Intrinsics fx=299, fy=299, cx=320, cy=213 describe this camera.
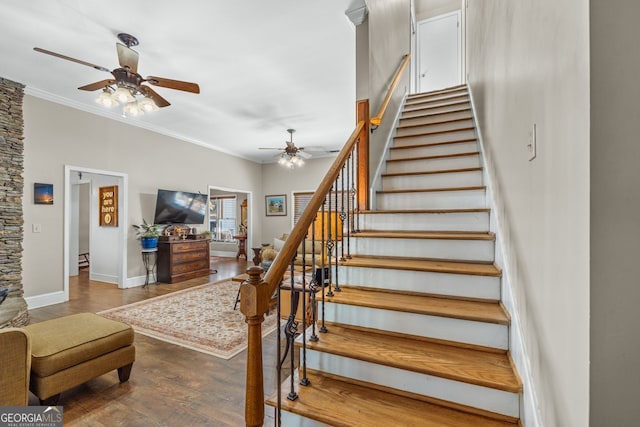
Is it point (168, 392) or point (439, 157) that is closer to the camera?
point (168, 392)

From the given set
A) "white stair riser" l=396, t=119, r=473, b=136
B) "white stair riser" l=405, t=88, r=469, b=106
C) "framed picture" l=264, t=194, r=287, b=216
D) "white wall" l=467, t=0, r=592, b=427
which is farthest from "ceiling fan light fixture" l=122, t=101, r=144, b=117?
"framed picture" l=264, t=194, r=287, b=216

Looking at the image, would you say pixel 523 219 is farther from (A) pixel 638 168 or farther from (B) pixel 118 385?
(B) pixel 118 385

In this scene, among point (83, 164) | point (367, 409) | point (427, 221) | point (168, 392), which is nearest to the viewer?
point (367, 409)

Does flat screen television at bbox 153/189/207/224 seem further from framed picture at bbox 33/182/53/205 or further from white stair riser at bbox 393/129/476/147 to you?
white stair riser at bbox 393/129/476/147

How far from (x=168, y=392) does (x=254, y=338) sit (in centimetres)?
151

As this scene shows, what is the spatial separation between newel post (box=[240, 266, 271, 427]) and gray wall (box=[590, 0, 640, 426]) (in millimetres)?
1006

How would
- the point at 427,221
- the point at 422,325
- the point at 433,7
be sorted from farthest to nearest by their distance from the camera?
1. the point at 433,7
2. the point at 427,221
3. the point at 422,325

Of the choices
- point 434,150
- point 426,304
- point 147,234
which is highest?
point 434,150

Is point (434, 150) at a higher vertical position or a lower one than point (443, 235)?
higher

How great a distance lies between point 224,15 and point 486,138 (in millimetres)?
2593

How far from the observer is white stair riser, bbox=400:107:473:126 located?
3.75 m

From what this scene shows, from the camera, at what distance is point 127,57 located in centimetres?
279

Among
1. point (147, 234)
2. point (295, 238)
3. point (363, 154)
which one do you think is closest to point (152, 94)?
point (363, 154)

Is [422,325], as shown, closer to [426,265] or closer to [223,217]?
[426,265]
